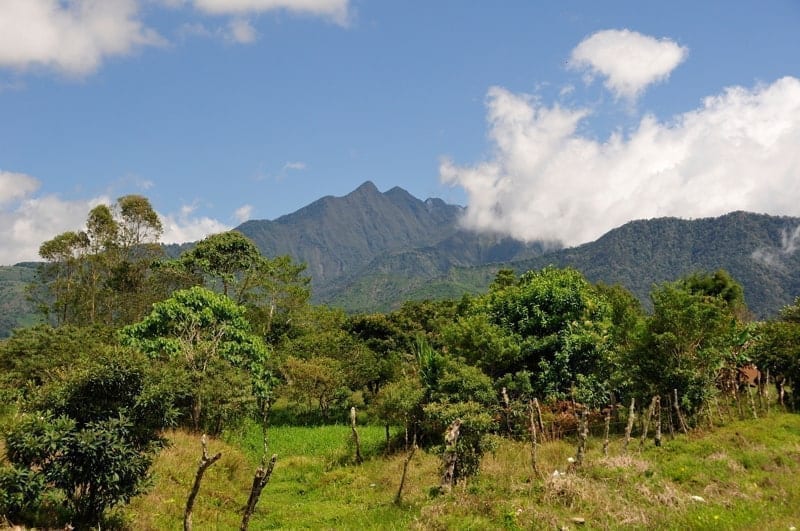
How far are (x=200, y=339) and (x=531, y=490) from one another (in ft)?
68.6

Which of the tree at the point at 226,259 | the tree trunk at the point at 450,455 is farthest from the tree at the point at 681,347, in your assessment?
the tree at the point at 226,259

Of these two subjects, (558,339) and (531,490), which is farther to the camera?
(558,339)

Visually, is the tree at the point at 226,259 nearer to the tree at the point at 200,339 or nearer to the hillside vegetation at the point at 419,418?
the hillside vegetation at the point at 419,418

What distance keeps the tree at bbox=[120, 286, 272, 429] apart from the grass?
3.16 meters

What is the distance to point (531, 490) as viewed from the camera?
12.7 meters

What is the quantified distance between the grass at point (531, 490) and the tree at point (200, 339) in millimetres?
3164

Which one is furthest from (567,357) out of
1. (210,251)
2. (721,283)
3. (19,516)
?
(721,283)

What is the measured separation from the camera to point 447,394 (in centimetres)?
1997

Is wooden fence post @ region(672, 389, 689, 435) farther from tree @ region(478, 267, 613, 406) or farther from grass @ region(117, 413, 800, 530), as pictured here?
tree @ region(478, 267, 613, 406)

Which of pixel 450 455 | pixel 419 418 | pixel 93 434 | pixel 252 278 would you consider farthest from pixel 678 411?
pixel 252 278

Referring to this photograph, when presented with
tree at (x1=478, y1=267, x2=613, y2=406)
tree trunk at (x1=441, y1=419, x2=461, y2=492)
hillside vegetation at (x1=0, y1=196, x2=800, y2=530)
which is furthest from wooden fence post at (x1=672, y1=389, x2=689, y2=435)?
tree trunk at (x1=441, y1=419, x2=461, y2=492)

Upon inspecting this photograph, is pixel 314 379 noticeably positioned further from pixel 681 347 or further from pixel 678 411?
pixel 681 347

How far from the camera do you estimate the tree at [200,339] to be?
24656 millimetres

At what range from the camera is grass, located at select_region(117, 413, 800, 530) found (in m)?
11.6
